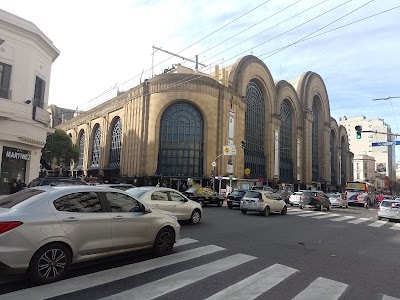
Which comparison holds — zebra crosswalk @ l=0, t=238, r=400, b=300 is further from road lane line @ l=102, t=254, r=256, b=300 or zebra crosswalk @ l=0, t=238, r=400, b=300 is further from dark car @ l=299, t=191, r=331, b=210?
dark car @ l=299, t=191, r=331, b=210

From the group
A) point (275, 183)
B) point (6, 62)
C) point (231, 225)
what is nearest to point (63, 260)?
point (231, 225)

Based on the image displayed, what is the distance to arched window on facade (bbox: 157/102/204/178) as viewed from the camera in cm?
4356

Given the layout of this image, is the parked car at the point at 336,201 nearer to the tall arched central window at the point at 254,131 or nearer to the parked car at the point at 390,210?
the parked car at the point at 390,210

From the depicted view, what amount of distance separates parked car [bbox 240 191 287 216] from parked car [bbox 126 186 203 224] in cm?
573

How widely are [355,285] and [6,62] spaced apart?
2317 cm

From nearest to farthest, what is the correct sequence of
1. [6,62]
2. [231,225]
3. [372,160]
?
[231,225] → [6,62] → [372,160]

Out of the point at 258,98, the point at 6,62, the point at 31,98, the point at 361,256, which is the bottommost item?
the point at 361,256

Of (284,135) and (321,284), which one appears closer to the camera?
(321,284)

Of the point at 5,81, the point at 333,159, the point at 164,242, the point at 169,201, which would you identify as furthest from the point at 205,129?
the point at 333,159

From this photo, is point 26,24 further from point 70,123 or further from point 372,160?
point 372,160

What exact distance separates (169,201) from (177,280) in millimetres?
6735

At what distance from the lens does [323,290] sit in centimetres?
551

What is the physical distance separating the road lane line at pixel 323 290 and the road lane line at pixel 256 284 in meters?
0.55

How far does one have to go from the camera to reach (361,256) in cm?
845
